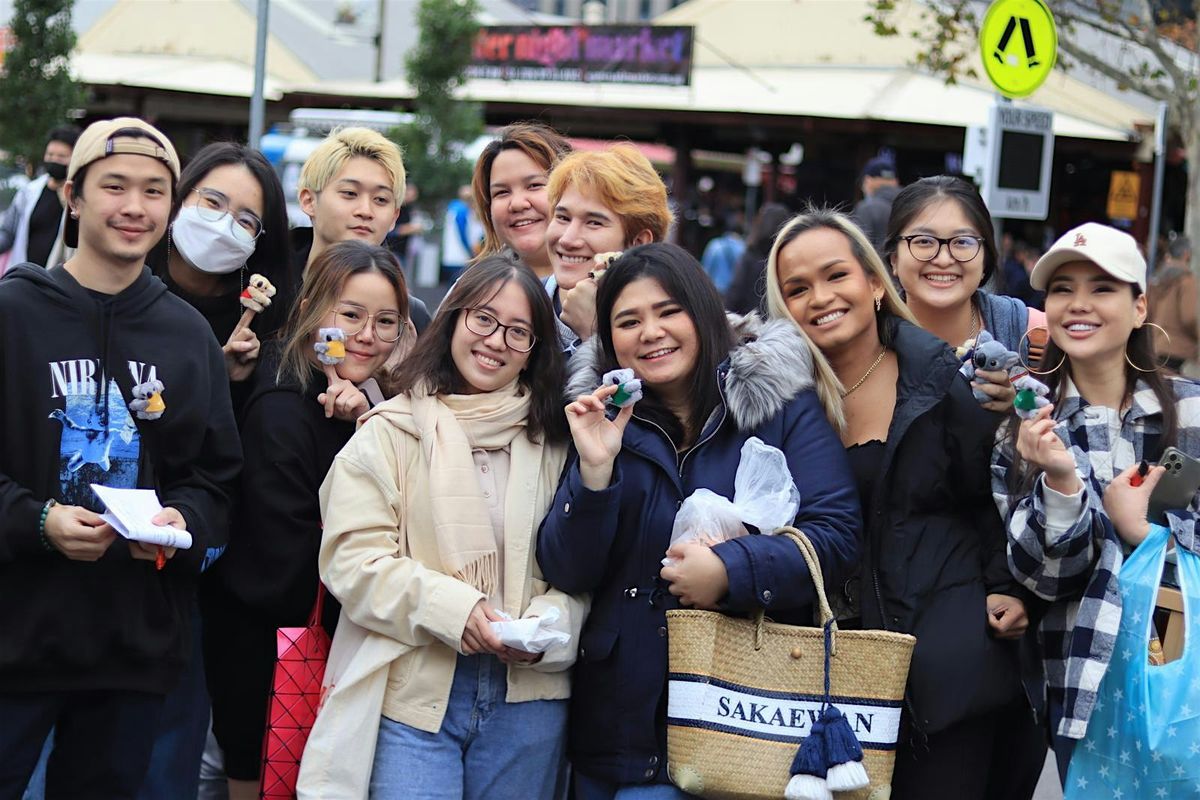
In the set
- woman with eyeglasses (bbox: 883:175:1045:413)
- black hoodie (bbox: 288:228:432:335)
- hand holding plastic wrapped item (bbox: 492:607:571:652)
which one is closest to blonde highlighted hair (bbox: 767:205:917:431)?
woman with eyeglasses (bbox: 883:175:1045:413)

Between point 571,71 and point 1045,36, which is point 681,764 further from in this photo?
point 571,71

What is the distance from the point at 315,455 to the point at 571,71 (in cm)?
2092

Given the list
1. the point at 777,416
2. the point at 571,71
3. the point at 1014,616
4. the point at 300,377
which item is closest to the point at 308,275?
the point at 300,377

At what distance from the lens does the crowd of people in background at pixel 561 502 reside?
11.0 feet

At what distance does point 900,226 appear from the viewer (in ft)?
14.0

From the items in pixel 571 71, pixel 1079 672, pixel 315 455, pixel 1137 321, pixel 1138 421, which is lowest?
pixel 1079 672

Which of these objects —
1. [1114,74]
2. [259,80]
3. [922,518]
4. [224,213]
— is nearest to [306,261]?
[224,213]

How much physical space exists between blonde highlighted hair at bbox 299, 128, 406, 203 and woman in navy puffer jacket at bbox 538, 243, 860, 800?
1413mm

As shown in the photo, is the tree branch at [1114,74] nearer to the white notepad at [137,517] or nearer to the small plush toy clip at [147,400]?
the small plush toy clip at [147,400]

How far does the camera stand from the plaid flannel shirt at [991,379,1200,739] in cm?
331

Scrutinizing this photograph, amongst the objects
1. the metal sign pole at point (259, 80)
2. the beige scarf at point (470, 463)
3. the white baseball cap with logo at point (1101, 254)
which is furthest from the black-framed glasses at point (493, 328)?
the metal sign pole at point (259, 80)

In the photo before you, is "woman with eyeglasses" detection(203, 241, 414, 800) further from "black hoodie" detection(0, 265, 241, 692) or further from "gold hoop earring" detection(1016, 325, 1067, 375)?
"gold hoop earring" detection(1016, 325, 1067, 375)

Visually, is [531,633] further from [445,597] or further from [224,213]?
[224,213]

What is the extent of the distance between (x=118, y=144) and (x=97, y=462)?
81 cm
